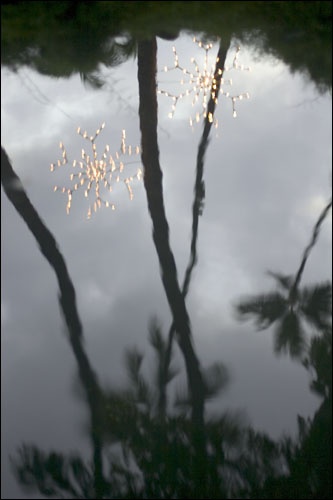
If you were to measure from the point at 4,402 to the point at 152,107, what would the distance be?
109cm

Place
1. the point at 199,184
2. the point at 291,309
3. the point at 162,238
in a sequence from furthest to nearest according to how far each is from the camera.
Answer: the point at 199,184, the point at 162,238, the point at 291,309

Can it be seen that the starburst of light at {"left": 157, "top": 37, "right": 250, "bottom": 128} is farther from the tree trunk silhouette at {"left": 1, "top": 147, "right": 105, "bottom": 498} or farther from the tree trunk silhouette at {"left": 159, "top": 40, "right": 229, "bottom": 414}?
the tree trunk silhouette at {"left": 1, "top": 147, "right": 105, "bottom": 498}

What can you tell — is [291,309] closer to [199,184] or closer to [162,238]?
[162,238]

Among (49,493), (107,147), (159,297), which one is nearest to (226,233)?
(159,297)

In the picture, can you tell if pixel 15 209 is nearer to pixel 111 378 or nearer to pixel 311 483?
pixel 111 378

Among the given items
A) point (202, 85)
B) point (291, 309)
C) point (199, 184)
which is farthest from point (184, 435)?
point (202, 85)

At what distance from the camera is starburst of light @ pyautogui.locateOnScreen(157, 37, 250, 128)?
2.40m

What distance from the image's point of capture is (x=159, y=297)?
1.83 metres

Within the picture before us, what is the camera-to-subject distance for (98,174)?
2.14 metres

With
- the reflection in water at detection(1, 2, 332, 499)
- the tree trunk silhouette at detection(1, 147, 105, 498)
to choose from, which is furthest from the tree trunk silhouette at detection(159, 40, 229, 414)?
the tree trunk silhouette at detection(1, 147, 105, 498)

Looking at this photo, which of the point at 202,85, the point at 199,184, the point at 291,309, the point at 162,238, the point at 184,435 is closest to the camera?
the point at 184,435

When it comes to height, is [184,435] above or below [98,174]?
below

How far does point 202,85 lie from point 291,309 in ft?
2.98

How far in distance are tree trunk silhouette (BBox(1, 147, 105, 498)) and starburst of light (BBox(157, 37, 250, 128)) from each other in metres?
0.53
